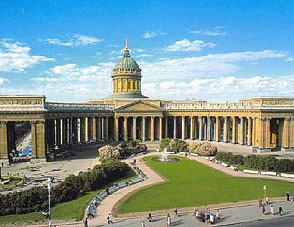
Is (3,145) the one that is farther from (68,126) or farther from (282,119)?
A: (282,119)

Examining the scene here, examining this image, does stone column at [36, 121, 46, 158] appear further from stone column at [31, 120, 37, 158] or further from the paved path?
the paved path

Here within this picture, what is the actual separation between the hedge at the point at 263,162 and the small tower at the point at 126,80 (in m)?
42.2

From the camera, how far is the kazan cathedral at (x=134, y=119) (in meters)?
58.7

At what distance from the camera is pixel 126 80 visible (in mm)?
93625

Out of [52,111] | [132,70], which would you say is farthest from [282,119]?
[52,111]

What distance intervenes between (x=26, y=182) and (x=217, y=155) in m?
32.5

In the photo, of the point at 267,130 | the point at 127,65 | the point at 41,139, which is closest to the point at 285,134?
the point at 267,130

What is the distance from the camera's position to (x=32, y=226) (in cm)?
2802

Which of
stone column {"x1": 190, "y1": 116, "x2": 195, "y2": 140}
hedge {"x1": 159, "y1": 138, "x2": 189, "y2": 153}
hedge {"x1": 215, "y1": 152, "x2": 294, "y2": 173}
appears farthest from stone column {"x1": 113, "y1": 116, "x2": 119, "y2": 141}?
hedge {"x1": 215, "y1": 152, "x2": 294, "y2": 173}

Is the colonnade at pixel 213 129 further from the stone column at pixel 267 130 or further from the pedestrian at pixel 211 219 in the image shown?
the pedestrian at pixel 211 219

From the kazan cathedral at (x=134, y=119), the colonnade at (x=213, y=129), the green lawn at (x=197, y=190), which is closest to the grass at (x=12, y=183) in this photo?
the kazan cathedral at (x=134, y=119)

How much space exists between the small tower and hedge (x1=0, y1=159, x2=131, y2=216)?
1938 inches

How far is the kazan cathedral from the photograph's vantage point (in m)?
58.7

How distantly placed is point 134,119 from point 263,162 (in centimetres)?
3941
